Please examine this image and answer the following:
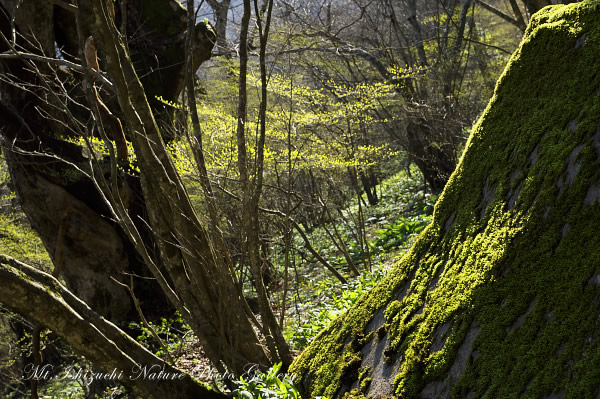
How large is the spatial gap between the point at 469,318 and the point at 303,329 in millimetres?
3506

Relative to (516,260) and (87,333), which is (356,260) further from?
(516,260)

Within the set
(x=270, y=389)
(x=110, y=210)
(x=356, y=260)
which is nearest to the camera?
(x=270, y=389)

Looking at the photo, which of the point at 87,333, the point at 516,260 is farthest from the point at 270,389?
the point at 516,260

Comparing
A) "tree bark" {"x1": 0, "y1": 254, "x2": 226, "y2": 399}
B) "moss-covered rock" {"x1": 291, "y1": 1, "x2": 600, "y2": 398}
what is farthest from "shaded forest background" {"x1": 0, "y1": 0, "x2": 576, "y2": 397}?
"moss-covered rock" {"x1": 291, "y1": 1, "x2": 600, "y2": 398}

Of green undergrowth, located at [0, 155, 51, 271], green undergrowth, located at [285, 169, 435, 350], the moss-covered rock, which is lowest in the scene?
green undergrowth, located at [0, 155, 51, 271]

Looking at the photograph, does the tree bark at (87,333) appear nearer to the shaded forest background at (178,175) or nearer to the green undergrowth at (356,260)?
the shaded forest background at (178,175)

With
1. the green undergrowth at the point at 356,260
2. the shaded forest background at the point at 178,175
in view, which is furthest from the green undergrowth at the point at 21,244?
the green undergrowth at the point at 356,260

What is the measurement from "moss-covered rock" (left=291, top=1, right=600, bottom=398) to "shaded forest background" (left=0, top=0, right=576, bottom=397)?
1473 mm

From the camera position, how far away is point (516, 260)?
1805mm

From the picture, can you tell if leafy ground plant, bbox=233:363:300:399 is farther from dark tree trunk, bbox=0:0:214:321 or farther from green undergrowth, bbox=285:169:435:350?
dark tree trunk, bbox=0:0:214:321

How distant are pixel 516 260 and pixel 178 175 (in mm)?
2643

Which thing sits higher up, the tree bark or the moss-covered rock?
the moss-covered rock

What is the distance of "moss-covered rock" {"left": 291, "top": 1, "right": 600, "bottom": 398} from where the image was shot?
1575 mm

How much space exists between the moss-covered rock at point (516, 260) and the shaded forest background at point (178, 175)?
4.83 ft
